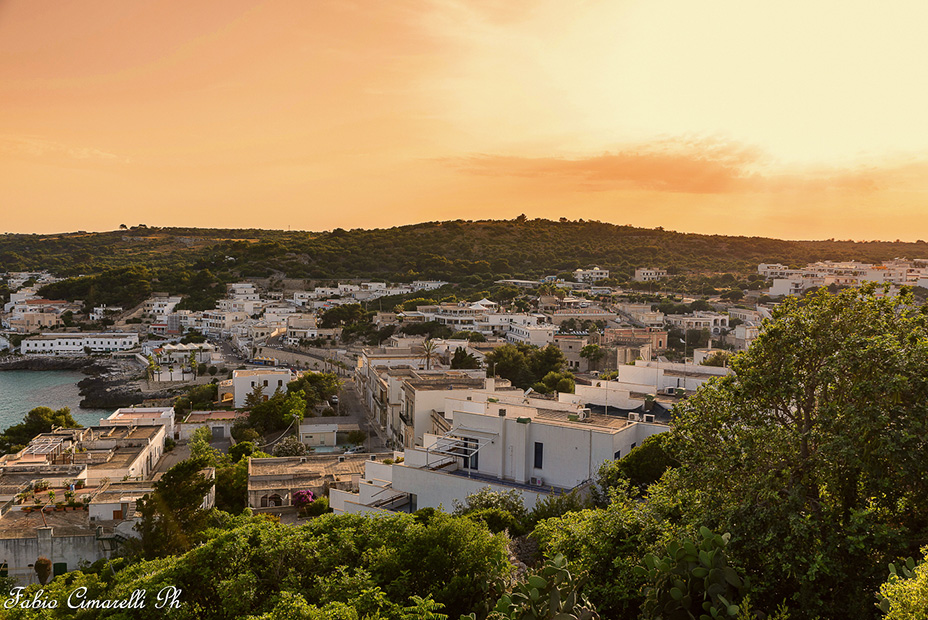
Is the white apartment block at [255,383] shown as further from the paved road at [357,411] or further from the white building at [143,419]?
the white building at [143,419]

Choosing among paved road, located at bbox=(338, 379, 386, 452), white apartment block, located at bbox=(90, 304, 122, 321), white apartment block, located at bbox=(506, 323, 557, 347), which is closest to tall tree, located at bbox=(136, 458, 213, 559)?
paved road, located at bbox=(338, 379, 386, 452)

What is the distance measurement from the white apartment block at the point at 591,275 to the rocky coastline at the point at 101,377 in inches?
1681

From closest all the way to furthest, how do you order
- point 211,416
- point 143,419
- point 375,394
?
point 143,419 < point 375,394 < point 211,416

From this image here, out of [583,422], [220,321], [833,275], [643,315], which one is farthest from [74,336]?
[833,275]

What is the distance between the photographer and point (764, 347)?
228 inches

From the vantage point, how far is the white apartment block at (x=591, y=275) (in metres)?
70.4

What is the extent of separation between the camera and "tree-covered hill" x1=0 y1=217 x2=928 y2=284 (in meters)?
76.1

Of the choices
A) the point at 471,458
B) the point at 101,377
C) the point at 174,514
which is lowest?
the point at 101,377

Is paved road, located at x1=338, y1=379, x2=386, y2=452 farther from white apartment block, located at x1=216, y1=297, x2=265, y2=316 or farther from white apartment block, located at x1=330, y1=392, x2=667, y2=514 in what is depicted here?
white apartment block, located at x1=216, y1=297, x2=265, y2=316

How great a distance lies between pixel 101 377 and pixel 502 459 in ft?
130

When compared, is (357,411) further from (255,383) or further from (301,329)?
(301,329)

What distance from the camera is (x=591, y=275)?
235 feet

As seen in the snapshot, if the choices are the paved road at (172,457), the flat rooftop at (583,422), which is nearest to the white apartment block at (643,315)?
the paved road at (172,457)

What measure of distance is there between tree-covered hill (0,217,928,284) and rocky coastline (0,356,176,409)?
18.7 meters
